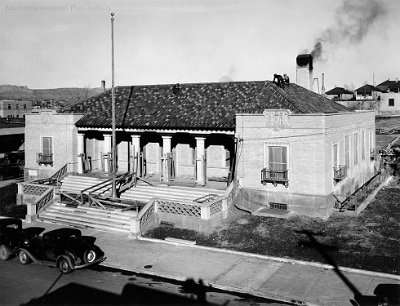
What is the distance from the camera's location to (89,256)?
58.0 feet

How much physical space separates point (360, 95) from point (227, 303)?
→ 93.8 metres

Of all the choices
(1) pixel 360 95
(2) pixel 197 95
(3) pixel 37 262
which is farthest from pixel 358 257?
(1) pixel 360 95

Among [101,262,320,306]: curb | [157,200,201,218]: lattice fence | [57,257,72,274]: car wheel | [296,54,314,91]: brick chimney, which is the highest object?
[296,54,314,91]: brick chimney

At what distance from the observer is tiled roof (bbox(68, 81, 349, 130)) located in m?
28.7

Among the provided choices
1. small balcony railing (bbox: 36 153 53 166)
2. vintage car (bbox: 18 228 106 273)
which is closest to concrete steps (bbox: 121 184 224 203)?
small balcony railing (bbox: 36 153 53 166)

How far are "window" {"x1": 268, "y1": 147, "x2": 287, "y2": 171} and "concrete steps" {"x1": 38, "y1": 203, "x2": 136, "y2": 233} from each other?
7933 mm

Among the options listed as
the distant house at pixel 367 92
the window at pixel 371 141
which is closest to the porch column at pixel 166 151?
the window at pixel 371 141

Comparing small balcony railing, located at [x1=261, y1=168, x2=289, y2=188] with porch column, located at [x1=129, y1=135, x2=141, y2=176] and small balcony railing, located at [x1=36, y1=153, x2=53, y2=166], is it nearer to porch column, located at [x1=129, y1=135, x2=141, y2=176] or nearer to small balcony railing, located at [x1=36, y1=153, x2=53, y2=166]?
porch column, located at [x1=129, y1=135, x2=141, y2=176]

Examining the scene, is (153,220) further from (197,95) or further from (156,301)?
(197,95)

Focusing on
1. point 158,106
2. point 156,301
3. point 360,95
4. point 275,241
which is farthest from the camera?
point 360,95

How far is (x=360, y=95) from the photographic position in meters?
100

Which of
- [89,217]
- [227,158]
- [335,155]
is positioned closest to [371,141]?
[335,155]

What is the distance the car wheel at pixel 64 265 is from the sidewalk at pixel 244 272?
68.8 inches

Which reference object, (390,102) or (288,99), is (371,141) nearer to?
(288,99)
